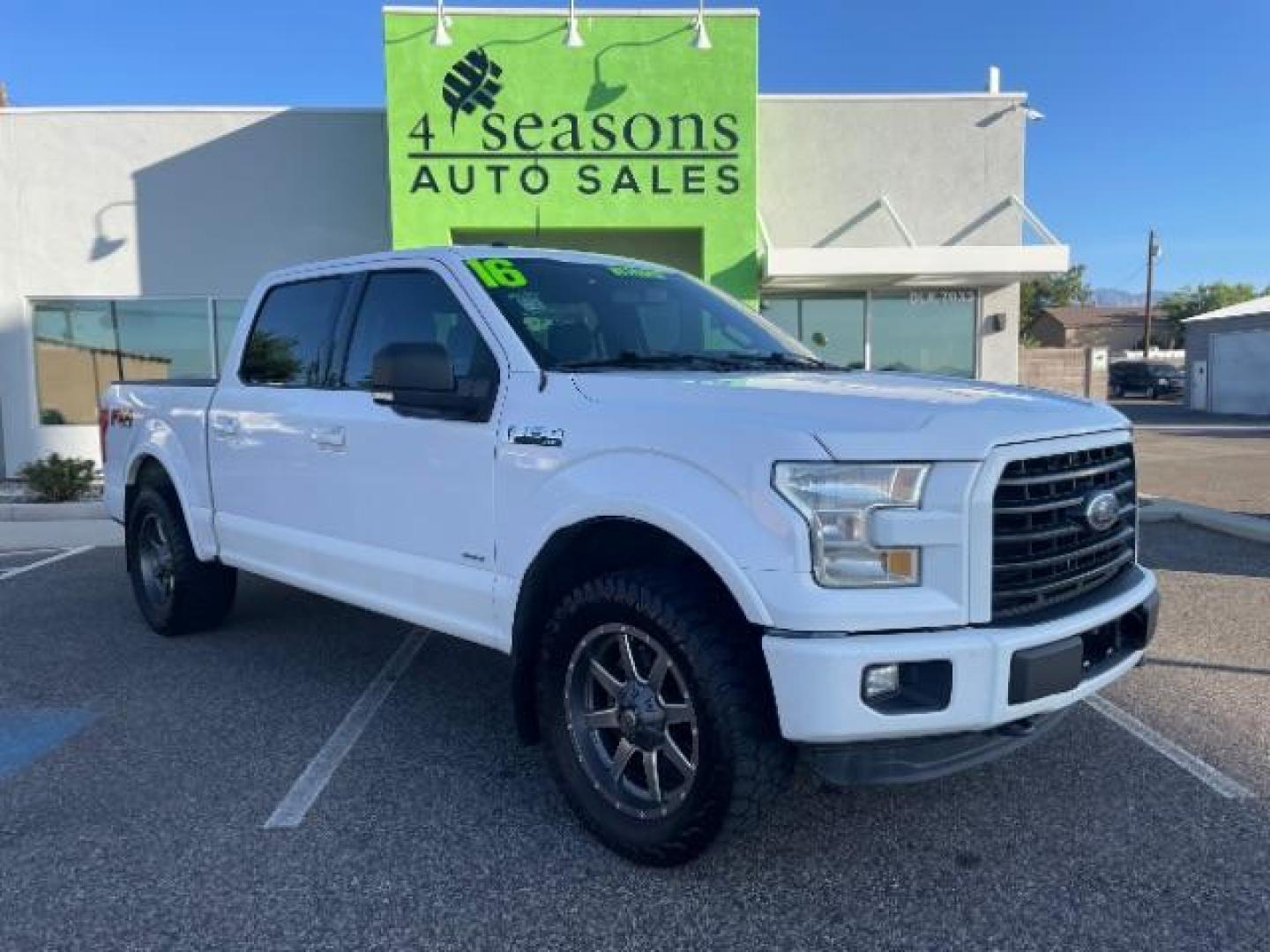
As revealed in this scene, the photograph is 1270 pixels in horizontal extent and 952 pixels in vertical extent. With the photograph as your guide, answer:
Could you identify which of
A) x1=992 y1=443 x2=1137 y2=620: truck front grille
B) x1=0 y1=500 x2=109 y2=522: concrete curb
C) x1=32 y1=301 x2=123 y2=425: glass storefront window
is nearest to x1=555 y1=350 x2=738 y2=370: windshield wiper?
x1=992 y1=443 x2=1137 y2=620: truck front grille

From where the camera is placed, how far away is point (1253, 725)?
4.39 metres

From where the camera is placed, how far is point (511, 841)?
3.40 m

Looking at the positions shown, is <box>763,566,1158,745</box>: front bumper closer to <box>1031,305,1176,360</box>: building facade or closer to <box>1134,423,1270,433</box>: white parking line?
<box>1134,423,1270,433</box>: white parking line

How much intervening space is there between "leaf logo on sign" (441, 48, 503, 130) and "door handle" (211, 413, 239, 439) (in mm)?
8914

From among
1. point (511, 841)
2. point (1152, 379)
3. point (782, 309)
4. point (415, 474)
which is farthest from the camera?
point (1152, 379)

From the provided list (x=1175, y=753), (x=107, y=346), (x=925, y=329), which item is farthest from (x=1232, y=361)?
(x=1175, y=753)

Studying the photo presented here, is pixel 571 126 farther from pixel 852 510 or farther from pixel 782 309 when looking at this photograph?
pixel 852 510

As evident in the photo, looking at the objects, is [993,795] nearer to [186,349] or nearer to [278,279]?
[278,279]

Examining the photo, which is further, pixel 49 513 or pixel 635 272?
pixel 49 513

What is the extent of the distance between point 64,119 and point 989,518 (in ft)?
50.5

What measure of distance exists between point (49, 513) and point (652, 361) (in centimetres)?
915

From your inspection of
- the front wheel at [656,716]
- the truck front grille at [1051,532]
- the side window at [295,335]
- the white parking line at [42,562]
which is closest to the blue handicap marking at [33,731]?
the side window at [295,335]

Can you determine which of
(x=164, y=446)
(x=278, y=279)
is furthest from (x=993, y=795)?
(x=164, y=446)

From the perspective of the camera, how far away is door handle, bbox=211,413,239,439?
5.13 metres
